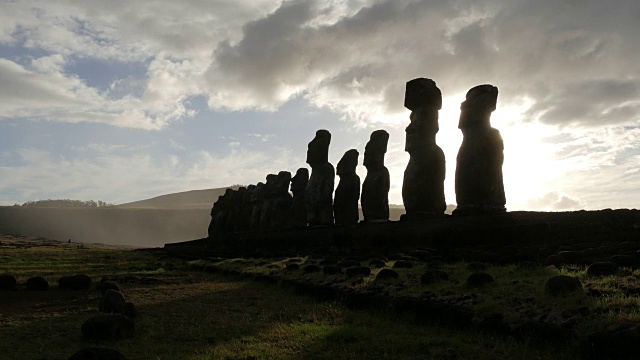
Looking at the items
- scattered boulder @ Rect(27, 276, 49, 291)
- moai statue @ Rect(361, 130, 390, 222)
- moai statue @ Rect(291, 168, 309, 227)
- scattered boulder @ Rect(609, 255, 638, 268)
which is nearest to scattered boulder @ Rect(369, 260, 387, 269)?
scattered boulder @ Rect(609, 255, 638, 268)

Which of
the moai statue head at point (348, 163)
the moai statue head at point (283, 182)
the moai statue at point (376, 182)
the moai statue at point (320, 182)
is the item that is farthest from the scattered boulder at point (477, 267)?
the moai statue head at point (283, 182)

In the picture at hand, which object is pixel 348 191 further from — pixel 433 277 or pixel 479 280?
pixel 479 280

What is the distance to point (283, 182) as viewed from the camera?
91.5 feet

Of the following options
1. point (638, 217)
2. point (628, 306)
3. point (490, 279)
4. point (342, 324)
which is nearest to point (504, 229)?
point (638, 217)

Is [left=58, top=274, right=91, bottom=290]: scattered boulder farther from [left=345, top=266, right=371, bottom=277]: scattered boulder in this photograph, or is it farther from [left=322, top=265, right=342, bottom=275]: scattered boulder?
[left=345, top=266, right=371, bottom=277]: scattered boulder

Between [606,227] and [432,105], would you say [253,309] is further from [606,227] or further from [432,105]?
[432,105]

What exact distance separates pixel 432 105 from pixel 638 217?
256 inches

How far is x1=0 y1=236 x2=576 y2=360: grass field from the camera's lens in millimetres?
4793

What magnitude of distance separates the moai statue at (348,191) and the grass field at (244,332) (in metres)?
11.4

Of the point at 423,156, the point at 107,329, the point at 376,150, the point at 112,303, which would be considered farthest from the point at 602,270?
the point at 376,150

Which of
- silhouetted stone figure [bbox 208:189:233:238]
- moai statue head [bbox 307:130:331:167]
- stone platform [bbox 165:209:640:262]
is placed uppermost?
moai statue head [bbox 307:130:331:167]

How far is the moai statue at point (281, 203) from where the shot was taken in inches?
1061

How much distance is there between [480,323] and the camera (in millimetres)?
5023

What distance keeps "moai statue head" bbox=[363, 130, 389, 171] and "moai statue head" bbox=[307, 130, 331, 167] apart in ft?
13.9
